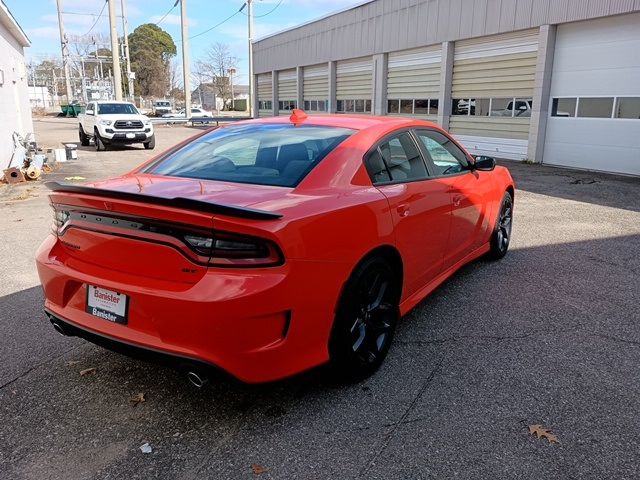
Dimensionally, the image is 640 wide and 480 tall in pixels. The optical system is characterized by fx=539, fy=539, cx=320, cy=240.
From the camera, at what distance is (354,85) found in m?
24.7

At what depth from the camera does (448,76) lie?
18500 mm

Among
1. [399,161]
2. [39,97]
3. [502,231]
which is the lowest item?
[502,231]

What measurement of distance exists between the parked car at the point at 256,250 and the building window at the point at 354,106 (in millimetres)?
20538

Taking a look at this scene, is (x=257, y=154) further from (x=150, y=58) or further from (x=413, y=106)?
(x=150, y=58)

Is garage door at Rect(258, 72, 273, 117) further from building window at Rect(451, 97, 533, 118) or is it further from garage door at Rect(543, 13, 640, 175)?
garage door at Rect(543, 13, 640, 175)

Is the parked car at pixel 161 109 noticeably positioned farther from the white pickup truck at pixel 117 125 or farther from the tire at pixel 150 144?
the tire at pixel 150 144

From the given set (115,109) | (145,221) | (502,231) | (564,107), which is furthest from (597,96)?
(115,109)

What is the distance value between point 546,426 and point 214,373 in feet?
5.75

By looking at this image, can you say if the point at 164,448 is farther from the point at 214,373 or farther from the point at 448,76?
the point at 448,76

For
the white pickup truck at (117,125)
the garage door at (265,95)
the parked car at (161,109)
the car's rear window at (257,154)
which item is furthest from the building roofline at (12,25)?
the parked car at (161,109)

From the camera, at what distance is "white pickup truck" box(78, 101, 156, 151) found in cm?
1959

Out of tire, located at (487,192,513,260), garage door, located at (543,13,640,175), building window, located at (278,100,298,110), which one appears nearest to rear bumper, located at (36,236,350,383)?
tire, located at (487,192,513,260)

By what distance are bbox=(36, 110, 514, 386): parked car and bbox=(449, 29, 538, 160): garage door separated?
44.5 feet

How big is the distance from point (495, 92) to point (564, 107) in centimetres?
269
